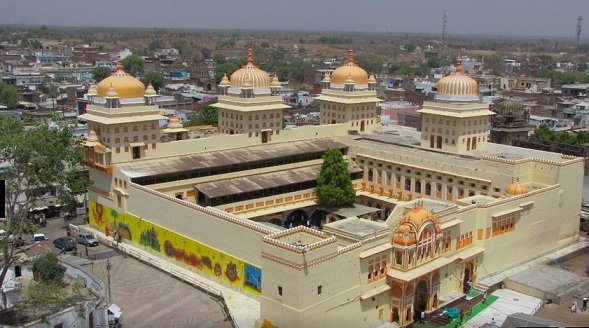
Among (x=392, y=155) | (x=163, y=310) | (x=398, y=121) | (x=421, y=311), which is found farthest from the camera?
(x=398, y=121)

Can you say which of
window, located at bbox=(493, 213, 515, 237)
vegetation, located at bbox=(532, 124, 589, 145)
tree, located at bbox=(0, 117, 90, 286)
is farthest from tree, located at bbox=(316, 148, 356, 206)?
vegetation, located at bbox=(532, 124, 589, 145)

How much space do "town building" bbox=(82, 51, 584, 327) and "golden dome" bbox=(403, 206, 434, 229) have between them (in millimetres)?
87

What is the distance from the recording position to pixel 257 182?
1684 inches

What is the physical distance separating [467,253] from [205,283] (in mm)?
14095

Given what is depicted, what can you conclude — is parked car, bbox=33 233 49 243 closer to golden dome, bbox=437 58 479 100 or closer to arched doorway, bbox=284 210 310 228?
arched doorway, bbox=284 210 310 228

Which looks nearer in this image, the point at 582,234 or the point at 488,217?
the point at 488,217

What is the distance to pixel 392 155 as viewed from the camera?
46250mm

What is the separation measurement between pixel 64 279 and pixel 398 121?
5241 centimetres

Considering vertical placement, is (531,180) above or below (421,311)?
above

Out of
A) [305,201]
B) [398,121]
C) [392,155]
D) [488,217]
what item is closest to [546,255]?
[488,217]

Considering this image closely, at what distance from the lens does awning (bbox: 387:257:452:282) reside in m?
31.1

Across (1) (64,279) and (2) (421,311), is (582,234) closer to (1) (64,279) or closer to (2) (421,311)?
(2) (421,311)

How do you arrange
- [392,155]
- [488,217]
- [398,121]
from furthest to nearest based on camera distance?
Result: 1. [398,121]
2. [392,155]
3. [488,217]

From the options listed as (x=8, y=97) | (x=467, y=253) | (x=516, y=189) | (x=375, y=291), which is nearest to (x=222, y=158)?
(x=375, y=291)
